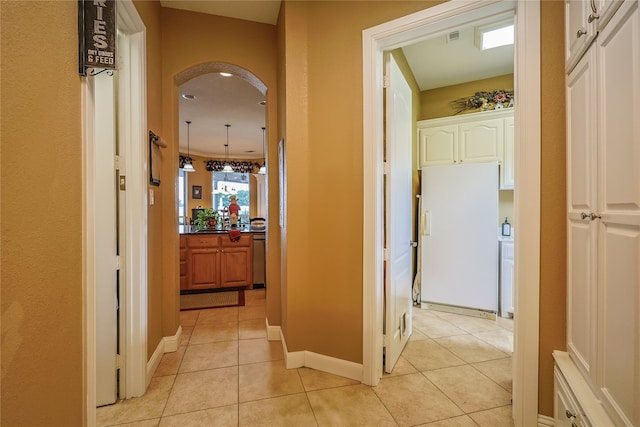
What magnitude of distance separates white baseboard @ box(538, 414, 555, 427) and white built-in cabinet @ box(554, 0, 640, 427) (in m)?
0.08

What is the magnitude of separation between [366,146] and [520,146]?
882 mm

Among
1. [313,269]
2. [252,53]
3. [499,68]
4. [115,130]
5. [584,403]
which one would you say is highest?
[499,68]

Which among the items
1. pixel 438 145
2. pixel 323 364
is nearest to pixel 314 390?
pixel 323 364

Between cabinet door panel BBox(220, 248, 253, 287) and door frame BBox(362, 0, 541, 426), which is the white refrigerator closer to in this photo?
door frame BBox(362, 0, 541, 426)

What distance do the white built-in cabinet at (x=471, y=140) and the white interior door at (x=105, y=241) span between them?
3.27 meters

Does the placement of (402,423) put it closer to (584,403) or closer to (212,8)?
(584,403)

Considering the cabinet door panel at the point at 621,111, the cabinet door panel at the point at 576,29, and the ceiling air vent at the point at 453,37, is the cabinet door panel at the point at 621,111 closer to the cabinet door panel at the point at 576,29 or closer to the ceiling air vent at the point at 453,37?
the cabinet door panel at the point at 576,29

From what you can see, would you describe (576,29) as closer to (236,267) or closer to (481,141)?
(481,141)

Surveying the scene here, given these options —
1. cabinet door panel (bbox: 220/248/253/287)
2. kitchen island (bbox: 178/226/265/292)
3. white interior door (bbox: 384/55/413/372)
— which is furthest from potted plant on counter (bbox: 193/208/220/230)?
white interior door (bbox: 384/55/413/372)

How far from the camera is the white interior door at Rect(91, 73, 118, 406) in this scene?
5.76 feet

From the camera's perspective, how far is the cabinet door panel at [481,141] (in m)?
3.25

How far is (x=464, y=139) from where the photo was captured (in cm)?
340

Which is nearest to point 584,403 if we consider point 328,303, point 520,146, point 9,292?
point 520,146

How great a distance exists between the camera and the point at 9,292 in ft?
2.45
